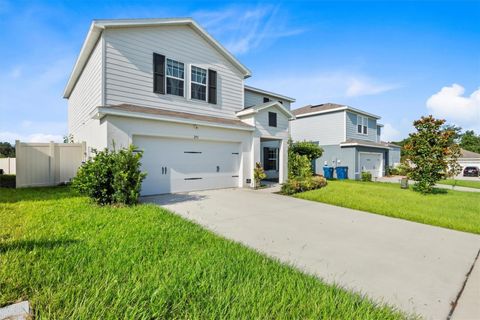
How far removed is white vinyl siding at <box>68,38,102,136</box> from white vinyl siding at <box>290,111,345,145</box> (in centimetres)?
1687

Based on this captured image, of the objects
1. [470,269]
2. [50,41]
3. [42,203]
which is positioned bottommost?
[470,269]

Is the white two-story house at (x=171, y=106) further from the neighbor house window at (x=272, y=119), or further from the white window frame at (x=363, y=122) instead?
the white window frame at (x=363, y=122)

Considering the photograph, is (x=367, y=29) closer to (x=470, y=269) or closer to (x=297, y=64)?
(x=297, y=64)

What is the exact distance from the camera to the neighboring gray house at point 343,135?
18391 millimetres

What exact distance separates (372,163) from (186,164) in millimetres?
18272

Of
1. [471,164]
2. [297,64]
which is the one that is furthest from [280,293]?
[471,164]

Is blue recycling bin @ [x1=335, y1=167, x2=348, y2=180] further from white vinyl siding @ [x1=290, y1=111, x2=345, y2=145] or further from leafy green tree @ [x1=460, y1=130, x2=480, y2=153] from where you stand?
leafy green tree @ [x1=460, y1=130, x2=480, y2=153]

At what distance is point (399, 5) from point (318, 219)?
8.66 metres

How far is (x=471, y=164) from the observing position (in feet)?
97.0

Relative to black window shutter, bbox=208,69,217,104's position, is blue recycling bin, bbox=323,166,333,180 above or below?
below

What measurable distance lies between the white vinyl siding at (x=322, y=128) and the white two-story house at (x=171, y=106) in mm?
8820

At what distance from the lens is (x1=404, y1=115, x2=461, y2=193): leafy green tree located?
10047mm

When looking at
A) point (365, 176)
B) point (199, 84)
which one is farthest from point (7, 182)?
point (365, 176)

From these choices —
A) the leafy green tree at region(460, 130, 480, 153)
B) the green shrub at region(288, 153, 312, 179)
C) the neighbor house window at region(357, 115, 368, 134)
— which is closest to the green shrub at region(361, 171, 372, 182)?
the neighbor house window at region(357, 115, 368, 134)
